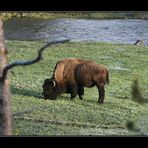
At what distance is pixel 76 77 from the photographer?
944 cm

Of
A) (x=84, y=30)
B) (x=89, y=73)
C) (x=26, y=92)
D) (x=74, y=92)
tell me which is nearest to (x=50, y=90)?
(x=74, y=92)

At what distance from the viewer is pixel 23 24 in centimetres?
2077

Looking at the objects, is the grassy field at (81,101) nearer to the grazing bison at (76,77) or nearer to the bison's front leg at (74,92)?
the bison's front leg at (74,92)

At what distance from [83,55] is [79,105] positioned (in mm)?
5396

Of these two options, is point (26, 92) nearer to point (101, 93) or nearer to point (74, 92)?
point (74, 92)

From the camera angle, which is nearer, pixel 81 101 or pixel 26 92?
pixel 81 101

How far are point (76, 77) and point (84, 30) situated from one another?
9367mm

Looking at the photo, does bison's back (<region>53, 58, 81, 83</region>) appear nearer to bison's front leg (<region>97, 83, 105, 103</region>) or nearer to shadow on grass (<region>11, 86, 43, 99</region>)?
shadow on grass (<region>11, 86, 43, 99</region>)

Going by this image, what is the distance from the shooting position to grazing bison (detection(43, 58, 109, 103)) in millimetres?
9176

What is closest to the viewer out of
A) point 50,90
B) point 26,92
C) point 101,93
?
point 50,90

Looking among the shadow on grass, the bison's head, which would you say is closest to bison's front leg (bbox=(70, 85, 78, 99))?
the bison's head

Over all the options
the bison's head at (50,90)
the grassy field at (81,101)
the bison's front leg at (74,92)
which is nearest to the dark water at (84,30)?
the grassy field at (81,101)
